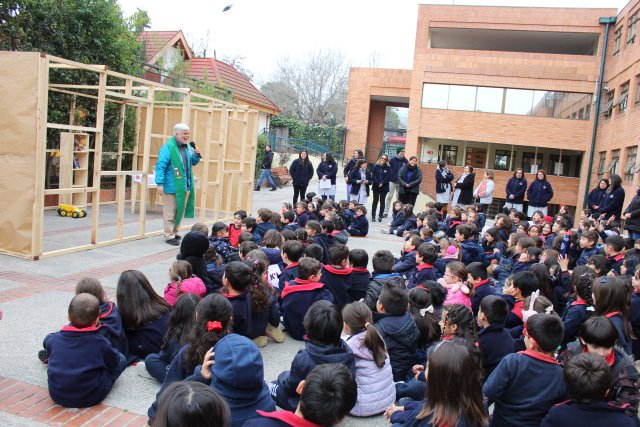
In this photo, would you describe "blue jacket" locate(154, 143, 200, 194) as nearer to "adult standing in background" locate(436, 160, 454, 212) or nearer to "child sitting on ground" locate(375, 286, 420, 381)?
"child sitting on ground" locate(375, 286, 420, 381)

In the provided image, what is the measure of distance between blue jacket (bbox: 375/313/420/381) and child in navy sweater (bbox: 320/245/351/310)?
4.52ft

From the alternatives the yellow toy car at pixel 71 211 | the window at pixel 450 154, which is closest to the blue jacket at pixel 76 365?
the yellow toy car at pixel 71 211

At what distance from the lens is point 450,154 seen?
29.1 meters

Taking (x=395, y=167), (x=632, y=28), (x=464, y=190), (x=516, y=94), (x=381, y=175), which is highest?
(x=632, y=28)

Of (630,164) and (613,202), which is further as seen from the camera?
(630,164)

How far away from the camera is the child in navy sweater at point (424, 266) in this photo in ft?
20.4

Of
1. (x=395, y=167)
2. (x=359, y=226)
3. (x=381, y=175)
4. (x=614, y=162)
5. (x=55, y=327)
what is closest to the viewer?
(x=55, y=327)

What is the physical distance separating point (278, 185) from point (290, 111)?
37.0 m

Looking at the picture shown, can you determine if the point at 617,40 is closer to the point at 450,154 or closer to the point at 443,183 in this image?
the point at 450,154

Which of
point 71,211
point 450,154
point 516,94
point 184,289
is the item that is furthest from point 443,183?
point 450,154

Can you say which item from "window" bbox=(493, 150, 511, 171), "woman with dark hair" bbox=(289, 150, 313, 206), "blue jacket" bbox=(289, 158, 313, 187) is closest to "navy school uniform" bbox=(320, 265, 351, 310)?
"woman with dark hair" bbox=(289, 150, 313, 206)

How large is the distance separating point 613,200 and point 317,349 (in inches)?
393

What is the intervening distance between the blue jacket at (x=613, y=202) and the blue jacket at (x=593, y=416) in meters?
9.46

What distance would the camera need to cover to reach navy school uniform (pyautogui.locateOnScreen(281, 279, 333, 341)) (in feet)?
16.7
